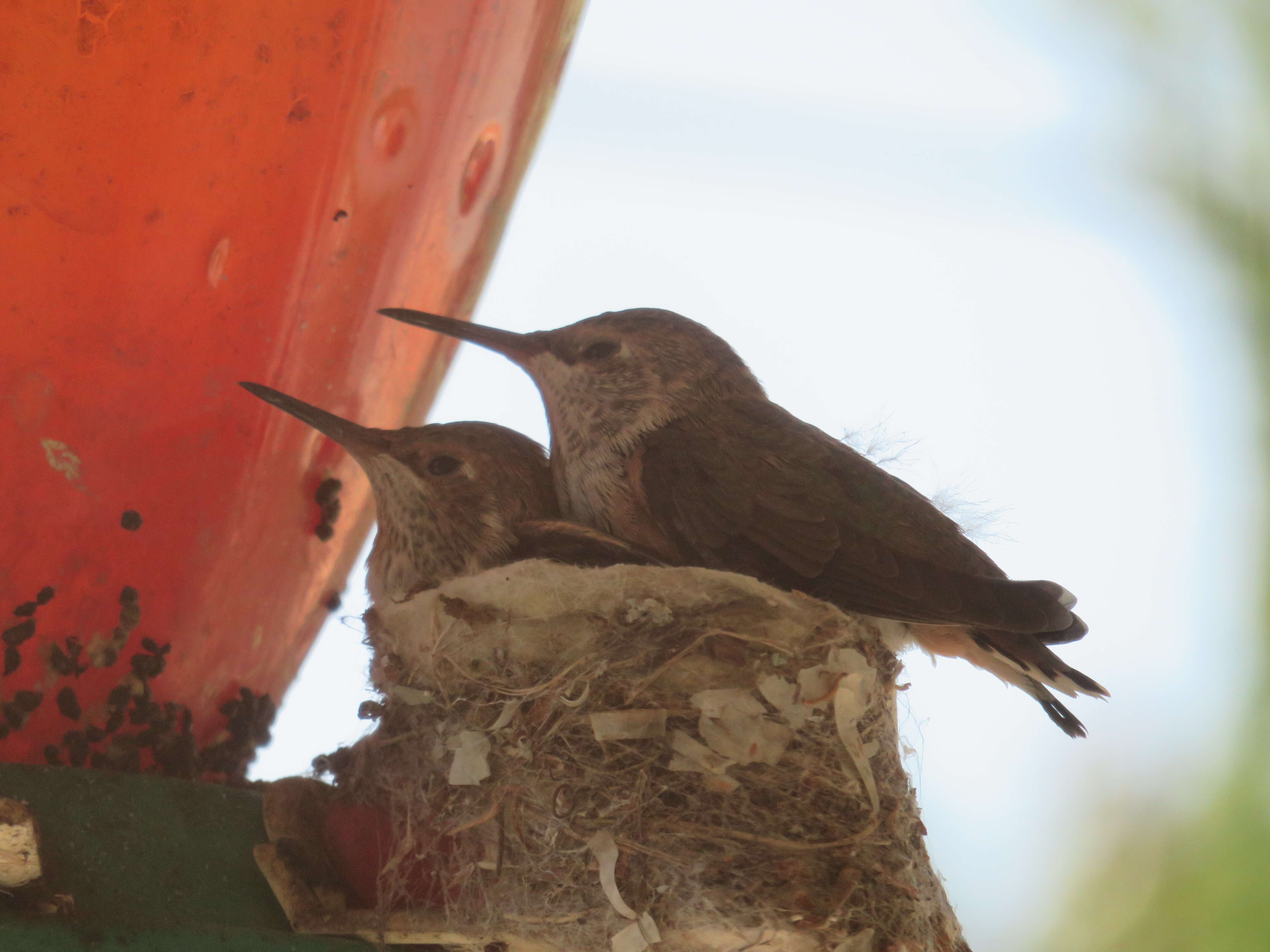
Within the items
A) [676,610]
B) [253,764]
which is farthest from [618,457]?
[253,764]

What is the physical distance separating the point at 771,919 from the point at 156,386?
4.82 ft

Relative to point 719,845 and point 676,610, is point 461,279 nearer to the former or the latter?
point 676,610

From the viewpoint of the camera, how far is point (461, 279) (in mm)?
3076

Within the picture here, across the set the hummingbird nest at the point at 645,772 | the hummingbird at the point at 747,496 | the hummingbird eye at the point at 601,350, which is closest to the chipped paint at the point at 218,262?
the hummingbird at the point at 747,496

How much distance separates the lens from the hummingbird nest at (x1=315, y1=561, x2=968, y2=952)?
2.25m

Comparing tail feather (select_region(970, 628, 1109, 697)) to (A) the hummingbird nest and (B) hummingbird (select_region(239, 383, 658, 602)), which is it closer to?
(A) the hummingbird nest

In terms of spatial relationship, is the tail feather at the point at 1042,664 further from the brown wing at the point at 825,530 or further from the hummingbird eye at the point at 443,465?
the hummingbird eye at the point at 443,465

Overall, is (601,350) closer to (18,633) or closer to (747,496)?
(747,496)

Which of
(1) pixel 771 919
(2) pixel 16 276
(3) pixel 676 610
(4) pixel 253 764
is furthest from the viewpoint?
(4) pixel 253 764

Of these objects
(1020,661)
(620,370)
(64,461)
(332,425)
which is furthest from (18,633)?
(1020,661)

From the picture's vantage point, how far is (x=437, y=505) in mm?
3168

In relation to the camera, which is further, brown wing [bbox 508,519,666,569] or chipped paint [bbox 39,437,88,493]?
brown wing [bbox 508,519,666,569]

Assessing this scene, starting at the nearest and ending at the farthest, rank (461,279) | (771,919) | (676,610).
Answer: (771,919) < (676,610) < (461,279)

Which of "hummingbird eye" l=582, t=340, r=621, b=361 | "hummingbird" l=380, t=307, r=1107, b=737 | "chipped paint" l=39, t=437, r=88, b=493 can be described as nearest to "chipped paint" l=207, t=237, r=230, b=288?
"chipped paint" l=39, t=437, r=88, b=493
